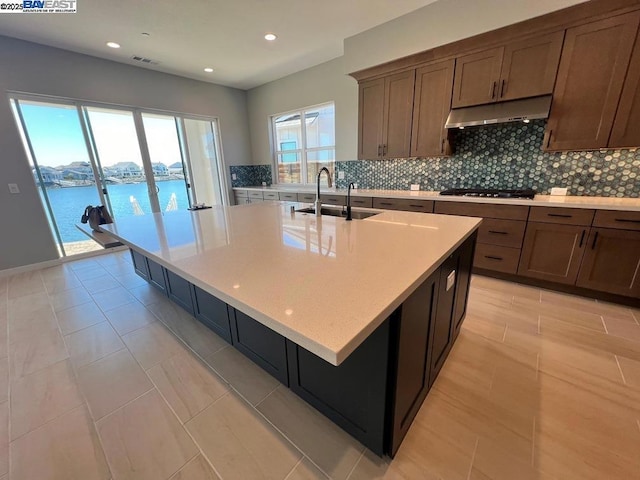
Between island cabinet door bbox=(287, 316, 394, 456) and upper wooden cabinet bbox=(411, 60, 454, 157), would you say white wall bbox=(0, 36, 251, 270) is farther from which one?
island cabinet door bbox=(287, 316, 394, 456)

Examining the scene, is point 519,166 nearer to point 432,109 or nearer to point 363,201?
point 432,109

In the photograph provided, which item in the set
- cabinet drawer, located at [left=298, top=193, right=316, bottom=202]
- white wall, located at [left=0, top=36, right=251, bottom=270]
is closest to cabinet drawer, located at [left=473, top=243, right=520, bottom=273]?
cabinet drawer, located at [left=298, top=193, right=316, bottom=202]

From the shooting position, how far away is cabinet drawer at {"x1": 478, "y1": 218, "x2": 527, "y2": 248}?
2.56m

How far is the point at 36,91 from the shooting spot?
10.8ft

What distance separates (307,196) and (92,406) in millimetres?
3473

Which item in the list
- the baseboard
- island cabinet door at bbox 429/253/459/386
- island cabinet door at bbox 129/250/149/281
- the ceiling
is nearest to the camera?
island cabinet door at bbox 429/253/459/386

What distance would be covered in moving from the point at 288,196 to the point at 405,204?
215cm

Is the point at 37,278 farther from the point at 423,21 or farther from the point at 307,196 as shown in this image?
the point at 423,21

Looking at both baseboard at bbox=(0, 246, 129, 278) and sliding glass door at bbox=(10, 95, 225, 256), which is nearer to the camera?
baseboard at bbox=(0, 246, 129, 278)

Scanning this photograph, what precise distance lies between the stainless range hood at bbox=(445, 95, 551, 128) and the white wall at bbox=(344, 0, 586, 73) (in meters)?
0.68

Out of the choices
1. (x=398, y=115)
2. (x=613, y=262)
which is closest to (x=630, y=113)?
(x=613, y=262)

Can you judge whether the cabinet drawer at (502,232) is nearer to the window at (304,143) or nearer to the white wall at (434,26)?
the white wall at (434,26)

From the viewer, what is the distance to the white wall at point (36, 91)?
10.4ft

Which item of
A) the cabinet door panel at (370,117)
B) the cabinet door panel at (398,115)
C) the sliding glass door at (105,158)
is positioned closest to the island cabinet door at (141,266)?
the sliding glass door at (105,158)
